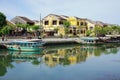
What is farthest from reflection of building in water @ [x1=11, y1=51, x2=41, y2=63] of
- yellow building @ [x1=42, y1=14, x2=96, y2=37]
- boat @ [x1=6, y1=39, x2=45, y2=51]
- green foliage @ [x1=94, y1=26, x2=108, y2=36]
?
green foliage @ [x1=94, y1=26, x2=108, y2=36]

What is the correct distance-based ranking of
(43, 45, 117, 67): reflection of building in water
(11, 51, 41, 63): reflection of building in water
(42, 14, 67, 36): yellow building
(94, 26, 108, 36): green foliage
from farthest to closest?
(94, 26, 108, 36): green foliage < (42, 14, 67, 36): yellow building < (11, 51, 41, 63): reflection of building in water < (43, 45, 117, 67): reflection of building in water

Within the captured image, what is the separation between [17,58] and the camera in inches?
1219

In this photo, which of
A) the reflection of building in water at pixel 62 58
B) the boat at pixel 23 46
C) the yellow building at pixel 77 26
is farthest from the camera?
the yellow building at pixel 77 26

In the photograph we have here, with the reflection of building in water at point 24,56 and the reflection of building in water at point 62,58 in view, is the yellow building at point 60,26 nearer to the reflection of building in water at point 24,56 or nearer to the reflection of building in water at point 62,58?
the reflection of building in water at point 62,58

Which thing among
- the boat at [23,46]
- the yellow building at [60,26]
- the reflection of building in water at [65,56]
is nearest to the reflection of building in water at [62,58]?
the reflection of building in water at [65,56]

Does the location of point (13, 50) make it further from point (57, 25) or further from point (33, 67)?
point (57, 25)

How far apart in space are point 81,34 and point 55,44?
76.2 feet

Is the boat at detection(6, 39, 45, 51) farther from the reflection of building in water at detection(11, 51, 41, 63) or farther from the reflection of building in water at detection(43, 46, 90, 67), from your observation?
the reflection of building in water at detection(43, 46, 90, 67)

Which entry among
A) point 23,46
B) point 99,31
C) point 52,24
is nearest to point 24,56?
point 23,46

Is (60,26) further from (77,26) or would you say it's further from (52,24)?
(77,26)

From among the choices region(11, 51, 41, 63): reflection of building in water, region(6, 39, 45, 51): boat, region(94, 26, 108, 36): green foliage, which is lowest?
region(11, 51, 41, 63): reflection of building in water

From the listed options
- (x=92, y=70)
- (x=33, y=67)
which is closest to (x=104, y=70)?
(x=92, y=70)

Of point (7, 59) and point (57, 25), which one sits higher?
point (57, 25)

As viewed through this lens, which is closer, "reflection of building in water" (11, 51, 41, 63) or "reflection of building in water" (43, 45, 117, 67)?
"reflection of building in water" (43, 45, 117, 67)
